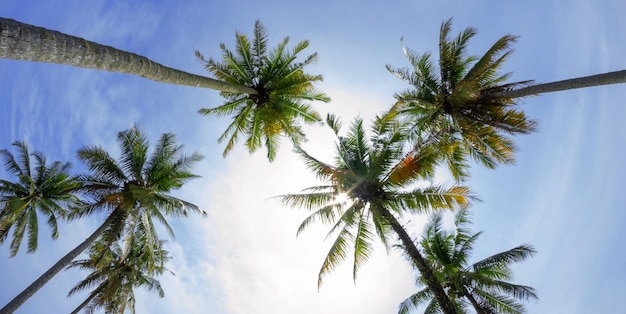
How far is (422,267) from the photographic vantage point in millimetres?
11148

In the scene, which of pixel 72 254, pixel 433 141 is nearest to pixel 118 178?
pixel 72 254

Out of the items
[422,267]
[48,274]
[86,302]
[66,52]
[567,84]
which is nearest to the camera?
[66,52]

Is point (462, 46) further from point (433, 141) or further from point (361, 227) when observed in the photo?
point (361, 227)

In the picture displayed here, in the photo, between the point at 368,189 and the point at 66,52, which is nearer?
the point at 66,52

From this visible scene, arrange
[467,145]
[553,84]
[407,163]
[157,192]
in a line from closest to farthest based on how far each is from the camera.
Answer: [553,84] < [407,163] < [467,145] < [157,192]

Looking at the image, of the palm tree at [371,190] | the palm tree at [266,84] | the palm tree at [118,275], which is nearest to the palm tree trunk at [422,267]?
the palm tree at [371,190]

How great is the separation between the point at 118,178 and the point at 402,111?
1333 centimetres

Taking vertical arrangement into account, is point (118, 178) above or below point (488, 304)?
above

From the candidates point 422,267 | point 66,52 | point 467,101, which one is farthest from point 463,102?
point 66,52

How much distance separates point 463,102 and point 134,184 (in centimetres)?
1437

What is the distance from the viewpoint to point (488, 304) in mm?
14102

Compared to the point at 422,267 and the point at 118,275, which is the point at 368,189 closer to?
the point at 422,267

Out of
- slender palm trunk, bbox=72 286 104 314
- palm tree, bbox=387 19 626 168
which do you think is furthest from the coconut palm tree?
slender palm trunk, bbox=72 286 104 314

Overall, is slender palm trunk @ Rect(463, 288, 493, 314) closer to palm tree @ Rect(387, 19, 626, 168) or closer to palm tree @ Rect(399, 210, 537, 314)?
palm tree @ Rect(399, 210, 537, 314)
